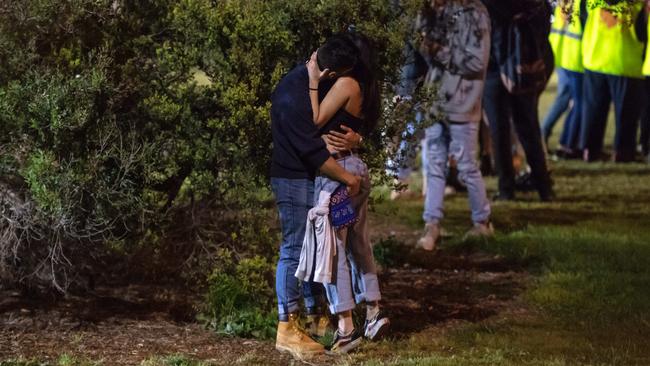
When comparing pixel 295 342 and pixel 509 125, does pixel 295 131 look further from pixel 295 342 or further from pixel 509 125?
pixel 509 125

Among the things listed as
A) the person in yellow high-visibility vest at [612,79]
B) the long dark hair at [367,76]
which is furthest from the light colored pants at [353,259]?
the person in yellow high-visibility vest at [612,79]

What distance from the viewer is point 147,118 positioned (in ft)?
23.5

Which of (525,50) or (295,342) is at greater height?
(525,50)

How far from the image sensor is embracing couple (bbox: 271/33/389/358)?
6500 millimetres

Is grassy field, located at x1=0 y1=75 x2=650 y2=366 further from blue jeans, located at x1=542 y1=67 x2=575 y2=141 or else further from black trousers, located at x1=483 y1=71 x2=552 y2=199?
blue jeans, located at x1=542 y1=67 x2=575 y2=141

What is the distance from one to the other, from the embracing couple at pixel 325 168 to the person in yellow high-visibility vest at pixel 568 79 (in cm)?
763

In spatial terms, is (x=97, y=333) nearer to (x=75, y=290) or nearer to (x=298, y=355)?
(x=75, y=290)

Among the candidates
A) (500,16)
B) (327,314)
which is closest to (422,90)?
(327,314)

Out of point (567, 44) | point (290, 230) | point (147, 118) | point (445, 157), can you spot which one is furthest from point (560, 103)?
point (290, 230)

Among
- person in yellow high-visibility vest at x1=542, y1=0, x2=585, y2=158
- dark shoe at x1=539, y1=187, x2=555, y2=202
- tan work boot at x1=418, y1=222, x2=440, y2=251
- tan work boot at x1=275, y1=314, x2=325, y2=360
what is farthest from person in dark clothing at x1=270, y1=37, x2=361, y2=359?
person in yellow high-visibility vest at x1=542, y1=0, x2=585, y2=158

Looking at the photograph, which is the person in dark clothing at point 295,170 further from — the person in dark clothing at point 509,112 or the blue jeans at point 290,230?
the person in dark clothing at point 509,112

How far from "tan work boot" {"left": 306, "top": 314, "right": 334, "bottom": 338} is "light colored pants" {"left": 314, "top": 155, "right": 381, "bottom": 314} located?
218 millimetres

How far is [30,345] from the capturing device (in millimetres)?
6855

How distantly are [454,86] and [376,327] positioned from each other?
313 centimetres
